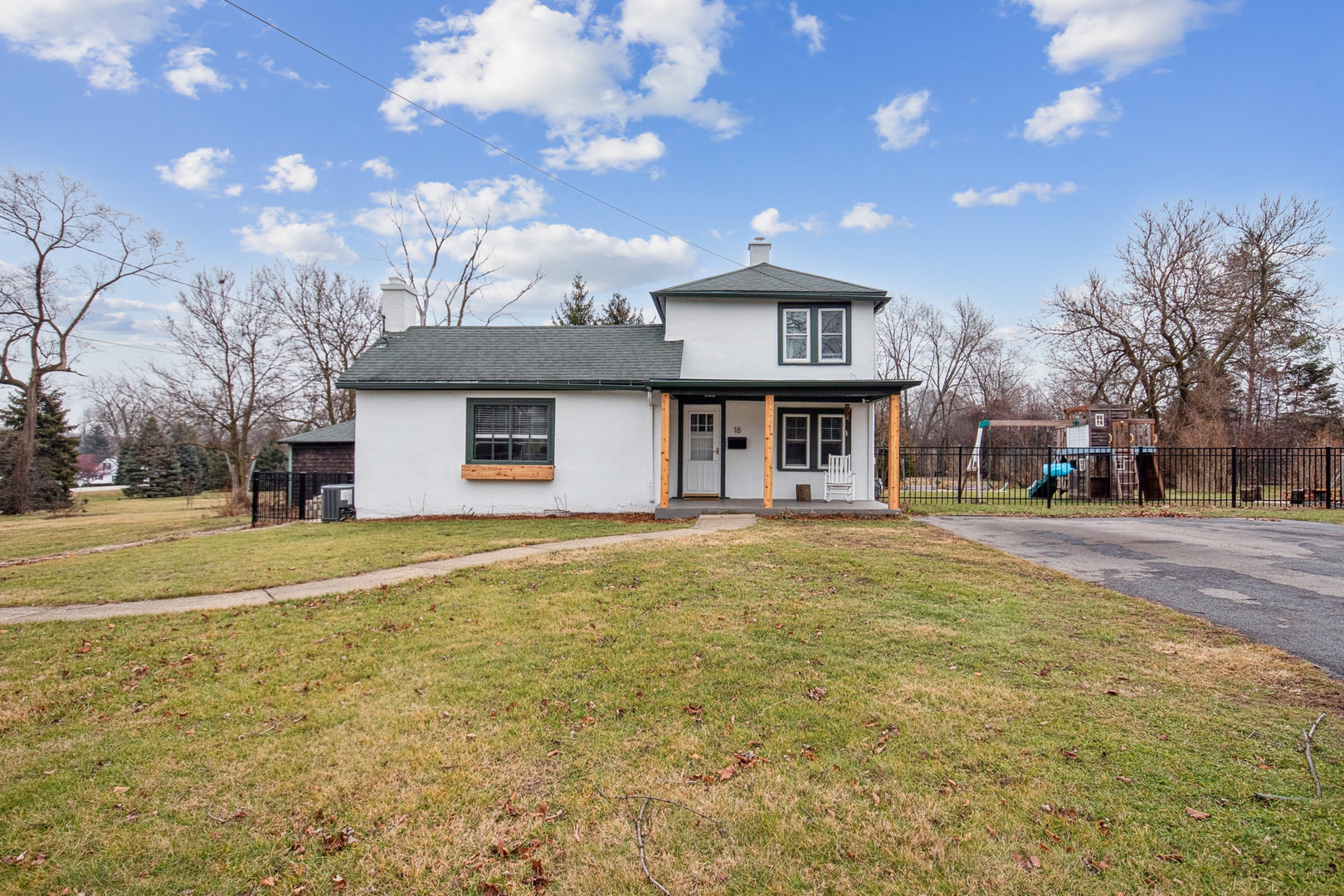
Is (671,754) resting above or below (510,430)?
below

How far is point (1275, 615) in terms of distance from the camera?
550 centimetres

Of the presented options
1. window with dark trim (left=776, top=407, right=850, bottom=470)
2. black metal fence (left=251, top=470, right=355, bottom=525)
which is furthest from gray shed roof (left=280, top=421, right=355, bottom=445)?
window with dark trim (left=776, top=407, right=850, bottom=470)

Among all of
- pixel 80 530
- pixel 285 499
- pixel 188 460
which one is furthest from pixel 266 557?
pixel 188 460

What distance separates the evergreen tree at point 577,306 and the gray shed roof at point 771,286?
1676 centimetres

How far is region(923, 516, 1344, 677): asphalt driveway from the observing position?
5281 mm

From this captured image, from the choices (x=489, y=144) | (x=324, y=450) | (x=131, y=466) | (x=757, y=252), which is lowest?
(x=131, y=466)

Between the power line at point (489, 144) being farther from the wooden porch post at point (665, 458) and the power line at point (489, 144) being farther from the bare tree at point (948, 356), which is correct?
the bare tree at point (948, 356)

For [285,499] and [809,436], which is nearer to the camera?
[809,436]

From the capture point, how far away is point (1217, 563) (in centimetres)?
797

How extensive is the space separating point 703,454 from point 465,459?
221 inches

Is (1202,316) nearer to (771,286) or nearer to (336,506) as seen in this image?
(771,286)

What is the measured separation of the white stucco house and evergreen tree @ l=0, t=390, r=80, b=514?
2425 cm

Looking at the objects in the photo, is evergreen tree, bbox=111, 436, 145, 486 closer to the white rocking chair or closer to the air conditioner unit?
the air conditioner unit

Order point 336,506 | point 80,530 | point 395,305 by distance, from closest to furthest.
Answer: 1. point 336,506
2. point 80,530
3. point 395,305
